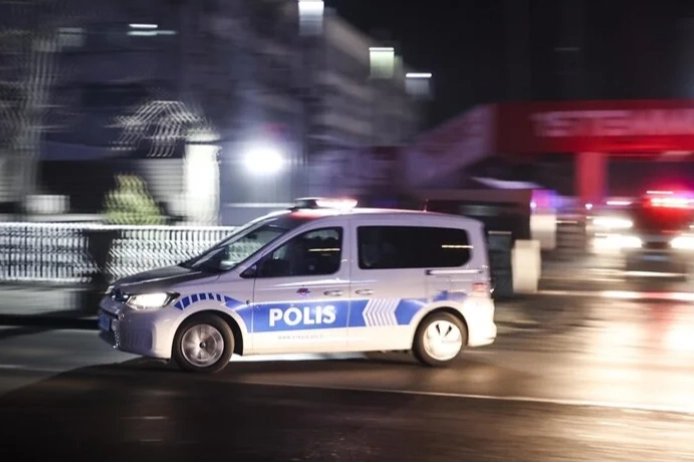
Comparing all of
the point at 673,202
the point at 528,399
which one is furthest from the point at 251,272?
the point at 673,202

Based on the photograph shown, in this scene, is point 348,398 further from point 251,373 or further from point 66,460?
point 66,460

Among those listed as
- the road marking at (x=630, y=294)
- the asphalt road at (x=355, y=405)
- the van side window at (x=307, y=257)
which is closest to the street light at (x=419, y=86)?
the road marking at (x=630, y=294)

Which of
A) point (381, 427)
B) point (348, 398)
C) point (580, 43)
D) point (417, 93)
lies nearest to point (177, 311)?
point (348, 398)

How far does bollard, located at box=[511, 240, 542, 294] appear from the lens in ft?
55.6

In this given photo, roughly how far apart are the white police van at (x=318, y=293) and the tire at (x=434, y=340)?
11mm

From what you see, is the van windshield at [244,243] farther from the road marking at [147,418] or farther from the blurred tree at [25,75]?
the blurred tree at [25,75]

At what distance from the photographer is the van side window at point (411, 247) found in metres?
10.7

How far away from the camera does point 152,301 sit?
987 centimetres

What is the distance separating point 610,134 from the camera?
23391 mm

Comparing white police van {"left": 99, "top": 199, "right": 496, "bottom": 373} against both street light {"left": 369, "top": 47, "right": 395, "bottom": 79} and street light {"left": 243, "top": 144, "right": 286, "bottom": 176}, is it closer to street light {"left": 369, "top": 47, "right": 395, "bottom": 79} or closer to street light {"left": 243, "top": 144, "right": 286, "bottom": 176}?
street light {"left": 243, "top": 144, "right": 286, "bottom": 176}

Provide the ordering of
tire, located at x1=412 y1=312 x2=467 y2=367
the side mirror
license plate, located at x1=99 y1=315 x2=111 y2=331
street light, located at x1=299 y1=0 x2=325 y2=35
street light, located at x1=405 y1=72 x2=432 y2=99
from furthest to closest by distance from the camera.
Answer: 1. street light, located at x1=405 y1=72 x2=432 y2=99
2. street light, located at x1=299 y1=0 x2=325 y2=35
3. tire, located at x1=412 y1=312 x2=467 y2=367
4. license plate, located at x1=99 y1=315 x2=111 y2=331
5. the side mirror

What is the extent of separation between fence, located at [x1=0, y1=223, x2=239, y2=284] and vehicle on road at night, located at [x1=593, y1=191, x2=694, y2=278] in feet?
35.2

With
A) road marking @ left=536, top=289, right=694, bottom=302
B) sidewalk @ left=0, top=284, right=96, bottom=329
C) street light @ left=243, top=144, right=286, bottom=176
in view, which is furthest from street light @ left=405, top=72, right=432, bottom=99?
sidewalk @ left=0, top=284, right=96, bottom=329

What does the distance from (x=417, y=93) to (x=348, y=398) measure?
1603 inches
